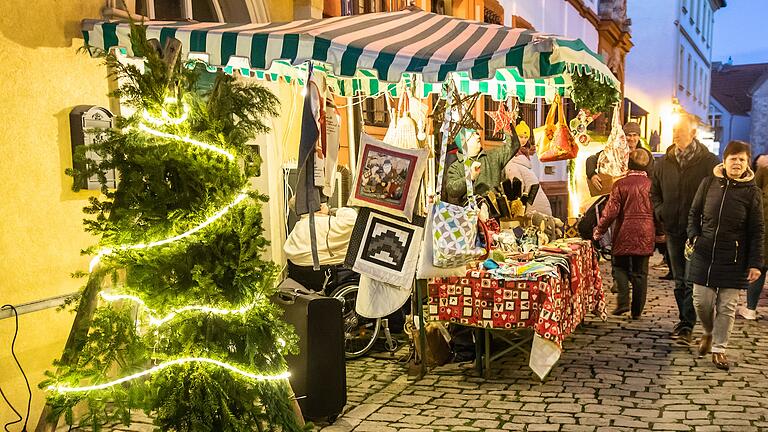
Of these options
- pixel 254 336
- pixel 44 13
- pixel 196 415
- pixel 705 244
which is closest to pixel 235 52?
pixel 44 13

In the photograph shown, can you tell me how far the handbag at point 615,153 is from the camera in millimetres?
7926

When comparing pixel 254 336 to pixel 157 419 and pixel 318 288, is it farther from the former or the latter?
pixel 318 288

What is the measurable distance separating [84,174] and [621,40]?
2440 centimetres

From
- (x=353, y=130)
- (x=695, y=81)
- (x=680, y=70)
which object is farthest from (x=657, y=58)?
(x=353, y=130)

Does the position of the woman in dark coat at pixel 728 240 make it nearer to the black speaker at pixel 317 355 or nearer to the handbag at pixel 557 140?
the handbag at pixel 557 140

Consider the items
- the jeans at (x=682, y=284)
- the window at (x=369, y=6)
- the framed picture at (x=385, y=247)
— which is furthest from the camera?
the window at (x=369, y=6)

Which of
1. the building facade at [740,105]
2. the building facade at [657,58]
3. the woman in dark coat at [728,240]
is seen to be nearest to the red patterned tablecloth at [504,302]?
the woman in dark coat at [728,240]

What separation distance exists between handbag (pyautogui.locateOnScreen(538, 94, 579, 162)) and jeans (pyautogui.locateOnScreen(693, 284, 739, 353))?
2.05m

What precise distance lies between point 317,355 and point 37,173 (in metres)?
2.46

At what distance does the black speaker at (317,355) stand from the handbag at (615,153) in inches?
161

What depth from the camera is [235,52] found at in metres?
5.01

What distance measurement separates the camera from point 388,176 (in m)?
5.71

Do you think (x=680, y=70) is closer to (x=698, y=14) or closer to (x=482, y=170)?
(x=698, y=14)

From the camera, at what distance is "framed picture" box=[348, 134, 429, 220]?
5.64 meters
